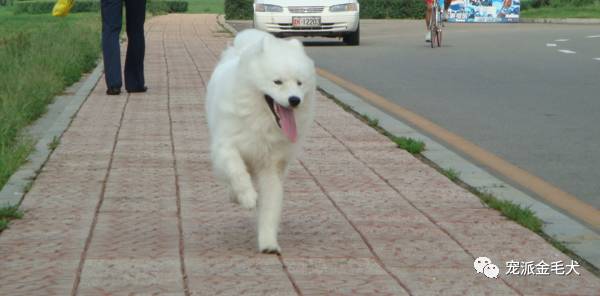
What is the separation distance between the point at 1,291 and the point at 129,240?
1.23m

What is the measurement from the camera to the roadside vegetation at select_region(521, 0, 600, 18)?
50219 mm

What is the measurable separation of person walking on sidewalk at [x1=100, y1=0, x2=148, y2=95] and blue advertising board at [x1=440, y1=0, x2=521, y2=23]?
31244 mm

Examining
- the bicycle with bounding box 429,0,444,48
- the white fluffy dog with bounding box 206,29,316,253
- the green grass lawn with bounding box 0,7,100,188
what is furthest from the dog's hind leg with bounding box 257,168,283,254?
the bicycle with bounding box 429,0,444,48

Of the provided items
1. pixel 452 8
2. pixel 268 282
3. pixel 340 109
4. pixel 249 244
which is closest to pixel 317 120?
pixel 340 109

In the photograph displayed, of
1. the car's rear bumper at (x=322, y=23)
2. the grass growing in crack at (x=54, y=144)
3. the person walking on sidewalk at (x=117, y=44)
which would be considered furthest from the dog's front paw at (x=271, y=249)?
the car's rear bumper at (x=322, y=23)

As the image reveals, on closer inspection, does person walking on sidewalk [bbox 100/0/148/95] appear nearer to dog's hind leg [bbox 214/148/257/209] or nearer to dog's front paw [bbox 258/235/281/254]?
dog's hind leg [bbox 214/148/257/209]

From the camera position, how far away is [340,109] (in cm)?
1351

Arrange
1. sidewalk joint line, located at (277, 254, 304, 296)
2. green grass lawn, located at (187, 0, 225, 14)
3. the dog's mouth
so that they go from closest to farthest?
sidewalk joint line, located at (277, 254, 304, 296), the dog's mouth, green grass lawn, located at (187, 0, 225, 14)

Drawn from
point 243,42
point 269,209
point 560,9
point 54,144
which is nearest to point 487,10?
point 560,9

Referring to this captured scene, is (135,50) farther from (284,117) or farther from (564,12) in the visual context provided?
(564,12)

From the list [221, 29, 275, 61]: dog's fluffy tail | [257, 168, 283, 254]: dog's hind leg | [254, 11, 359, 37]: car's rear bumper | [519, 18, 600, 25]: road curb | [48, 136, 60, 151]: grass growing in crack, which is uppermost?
[221, 29, 275, 61]: dog's fluffy tail

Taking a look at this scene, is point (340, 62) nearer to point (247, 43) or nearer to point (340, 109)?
point (340, 109)

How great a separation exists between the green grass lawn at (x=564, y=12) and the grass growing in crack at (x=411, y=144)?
3936 cm

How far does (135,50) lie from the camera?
1530cm
